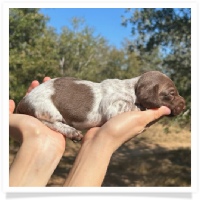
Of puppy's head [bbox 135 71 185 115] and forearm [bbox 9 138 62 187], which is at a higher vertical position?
puppy's head [bbox 135 71 185 115]

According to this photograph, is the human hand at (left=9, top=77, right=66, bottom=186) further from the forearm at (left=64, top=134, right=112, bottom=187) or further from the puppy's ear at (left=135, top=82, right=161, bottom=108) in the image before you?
the puppy's ear at (left=135, top=82, right=161, bottom=108)

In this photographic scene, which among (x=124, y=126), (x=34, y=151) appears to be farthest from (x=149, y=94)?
(x=34, y=151)

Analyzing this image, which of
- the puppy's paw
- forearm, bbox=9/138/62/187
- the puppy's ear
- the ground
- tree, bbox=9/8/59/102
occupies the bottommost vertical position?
the ground

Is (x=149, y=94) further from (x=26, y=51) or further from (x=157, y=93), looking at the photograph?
(x=26, y=51)

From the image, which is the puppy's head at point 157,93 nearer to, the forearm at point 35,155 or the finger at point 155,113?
the finger at point 155,113

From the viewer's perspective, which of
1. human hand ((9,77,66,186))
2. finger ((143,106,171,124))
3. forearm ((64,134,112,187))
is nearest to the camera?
forearm ((64,134,112,187))

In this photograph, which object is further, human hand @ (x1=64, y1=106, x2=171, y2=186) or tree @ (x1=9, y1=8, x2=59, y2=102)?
tree @ (x1=9, y1=8, x2=59, y2=102)

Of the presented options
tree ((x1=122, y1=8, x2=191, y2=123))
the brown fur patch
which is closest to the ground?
tree ((x1=122, y1=8, x2=191, y2=123))
